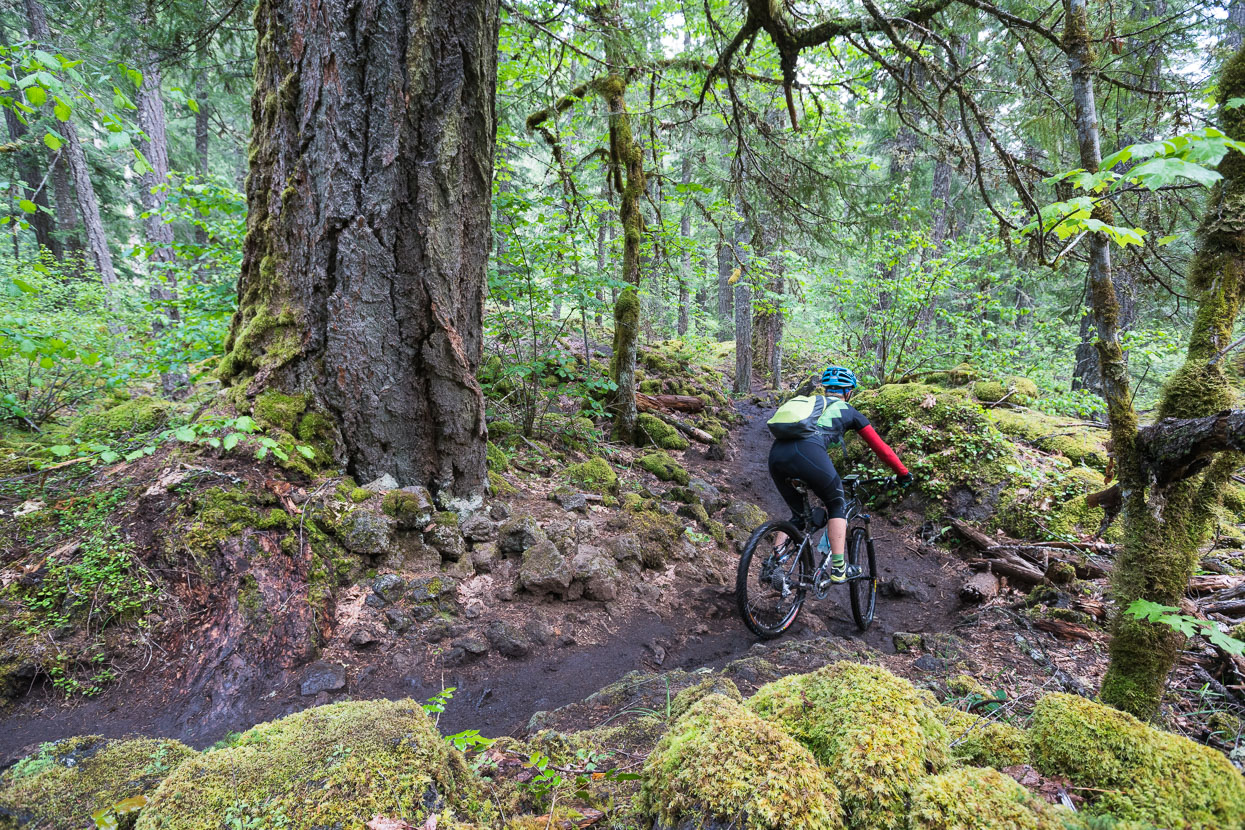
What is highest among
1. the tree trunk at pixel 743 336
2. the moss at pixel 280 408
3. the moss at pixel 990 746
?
the tree trunk at pixel 743 336

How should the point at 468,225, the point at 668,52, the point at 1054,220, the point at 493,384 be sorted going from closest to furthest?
1. the point at 1054,220
2. the point at 468,225
3. the point at 493,384
4. the point at 668,52

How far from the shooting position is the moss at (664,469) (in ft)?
23.6

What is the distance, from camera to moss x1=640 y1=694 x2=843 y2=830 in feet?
3.87

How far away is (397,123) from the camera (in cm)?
381

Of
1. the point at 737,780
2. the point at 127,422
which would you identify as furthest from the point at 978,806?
the point at 127,422

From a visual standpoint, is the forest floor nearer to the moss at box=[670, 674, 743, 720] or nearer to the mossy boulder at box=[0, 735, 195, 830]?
the moss at box=[670, 674, 743, 720]

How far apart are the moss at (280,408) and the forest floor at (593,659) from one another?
4.23ft

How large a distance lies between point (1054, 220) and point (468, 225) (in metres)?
3.82

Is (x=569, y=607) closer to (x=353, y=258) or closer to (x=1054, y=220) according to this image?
(x=353, y=258)

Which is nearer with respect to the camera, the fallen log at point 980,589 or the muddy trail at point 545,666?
the muddy trail at point 545,666

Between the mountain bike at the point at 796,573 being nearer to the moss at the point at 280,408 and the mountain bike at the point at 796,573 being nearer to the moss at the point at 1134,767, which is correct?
the moss at the point at 1134,767

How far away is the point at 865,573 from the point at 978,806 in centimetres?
430

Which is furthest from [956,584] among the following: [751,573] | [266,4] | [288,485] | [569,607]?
[266,4]

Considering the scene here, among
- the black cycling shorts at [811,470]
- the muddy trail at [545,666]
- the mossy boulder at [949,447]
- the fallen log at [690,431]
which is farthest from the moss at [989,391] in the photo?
the black cycling shorts at [811,470]
